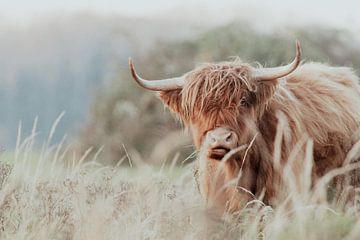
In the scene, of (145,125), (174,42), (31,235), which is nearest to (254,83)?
(31,235)

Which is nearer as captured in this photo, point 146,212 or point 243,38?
point 146,212

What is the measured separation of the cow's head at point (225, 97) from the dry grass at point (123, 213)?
413mm

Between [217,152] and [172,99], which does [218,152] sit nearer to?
[217,152]

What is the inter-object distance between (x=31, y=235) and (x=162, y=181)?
5.13 ft

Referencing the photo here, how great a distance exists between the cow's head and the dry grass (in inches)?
16.3

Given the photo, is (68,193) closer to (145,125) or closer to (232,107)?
(232,107)

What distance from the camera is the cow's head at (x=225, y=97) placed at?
841cm

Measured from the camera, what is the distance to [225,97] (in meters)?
8.54

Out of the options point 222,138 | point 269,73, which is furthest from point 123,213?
point 269,73

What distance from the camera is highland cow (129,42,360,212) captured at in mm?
8453

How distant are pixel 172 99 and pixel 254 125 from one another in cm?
80

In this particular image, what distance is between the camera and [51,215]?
7.36m

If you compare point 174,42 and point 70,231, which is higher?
point 70,231

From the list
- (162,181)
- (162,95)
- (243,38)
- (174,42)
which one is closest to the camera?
(162,181)
